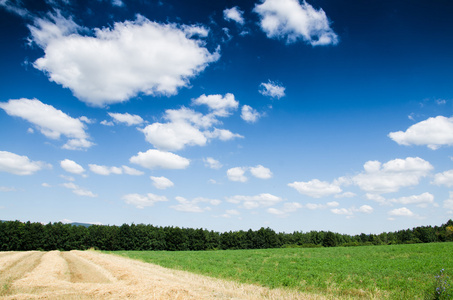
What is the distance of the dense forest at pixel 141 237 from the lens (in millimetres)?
69625

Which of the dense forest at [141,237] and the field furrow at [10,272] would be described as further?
the dense forest at [141,237]

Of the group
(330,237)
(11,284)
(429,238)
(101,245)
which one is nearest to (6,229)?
(101,245)

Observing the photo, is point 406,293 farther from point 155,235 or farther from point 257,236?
point 257,236

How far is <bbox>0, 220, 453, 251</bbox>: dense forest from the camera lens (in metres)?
69.6

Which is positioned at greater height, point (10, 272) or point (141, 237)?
point (10, 272)

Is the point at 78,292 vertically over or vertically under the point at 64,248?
over

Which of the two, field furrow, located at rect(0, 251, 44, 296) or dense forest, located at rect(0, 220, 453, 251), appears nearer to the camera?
field furrow, located at rect(0, 251, 44, 296)

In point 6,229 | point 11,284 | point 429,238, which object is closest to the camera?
point 11,284

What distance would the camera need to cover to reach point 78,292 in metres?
10.4

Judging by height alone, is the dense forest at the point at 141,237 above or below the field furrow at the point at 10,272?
below

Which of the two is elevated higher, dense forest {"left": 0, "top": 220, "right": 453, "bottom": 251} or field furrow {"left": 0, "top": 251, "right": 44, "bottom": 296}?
→ field furrow {"left": 0, "top": 251, "right": 44, "bottom": 296}

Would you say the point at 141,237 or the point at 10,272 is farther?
the point at 141,237

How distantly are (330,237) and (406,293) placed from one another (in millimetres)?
100003

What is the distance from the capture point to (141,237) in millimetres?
83938
